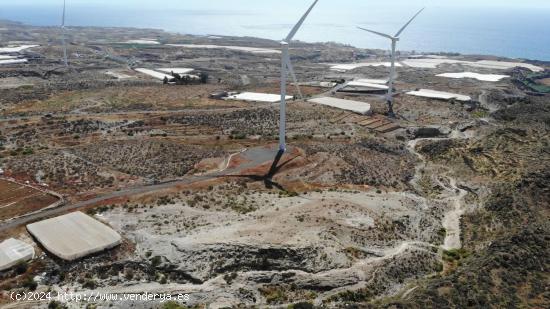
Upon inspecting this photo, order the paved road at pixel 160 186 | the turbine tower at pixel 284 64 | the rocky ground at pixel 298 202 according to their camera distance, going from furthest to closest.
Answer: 1. the turbine tower at pixel 284 64
2. the paved road at pixel 160 186
3. the rocky ground at pixel 298 202

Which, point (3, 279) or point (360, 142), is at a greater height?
point (360, 142)

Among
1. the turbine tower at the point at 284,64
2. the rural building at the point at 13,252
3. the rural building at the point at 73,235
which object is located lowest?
the rural building at the point at 13,252

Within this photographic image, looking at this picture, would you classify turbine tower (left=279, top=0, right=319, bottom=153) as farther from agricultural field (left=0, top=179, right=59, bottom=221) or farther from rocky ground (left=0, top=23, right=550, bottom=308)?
agricultural field (left=0, top=179, right=59, bottom=221)

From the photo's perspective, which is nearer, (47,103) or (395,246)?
(395,246)

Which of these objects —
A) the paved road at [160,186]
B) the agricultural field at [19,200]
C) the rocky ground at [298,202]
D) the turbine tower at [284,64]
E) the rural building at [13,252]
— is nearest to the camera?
the rocky ground at [298,202]

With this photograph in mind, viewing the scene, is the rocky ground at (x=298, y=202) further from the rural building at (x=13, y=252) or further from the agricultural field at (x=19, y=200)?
the agricultural field at (x=19, y=200)

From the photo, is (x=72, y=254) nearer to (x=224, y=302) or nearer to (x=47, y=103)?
(x=224, y=302)

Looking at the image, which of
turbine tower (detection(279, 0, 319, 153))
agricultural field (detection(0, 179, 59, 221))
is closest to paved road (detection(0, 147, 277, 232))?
agricultural field (detection(0, 179, 59, 221))

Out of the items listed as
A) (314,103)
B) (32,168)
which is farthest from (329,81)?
(32,168)

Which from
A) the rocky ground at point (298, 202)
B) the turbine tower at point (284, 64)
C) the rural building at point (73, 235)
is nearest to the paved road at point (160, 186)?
the rocky ground at point (298, 202)
